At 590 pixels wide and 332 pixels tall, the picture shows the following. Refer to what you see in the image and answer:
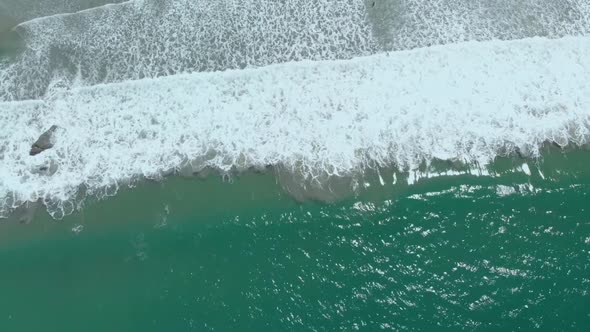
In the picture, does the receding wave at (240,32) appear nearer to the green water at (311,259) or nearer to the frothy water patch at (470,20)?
the frothy water patch at (470,20)

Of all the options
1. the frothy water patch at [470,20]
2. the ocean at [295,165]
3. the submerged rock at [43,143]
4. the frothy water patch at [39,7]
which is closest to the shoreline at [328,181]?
the ocean at [295,165]

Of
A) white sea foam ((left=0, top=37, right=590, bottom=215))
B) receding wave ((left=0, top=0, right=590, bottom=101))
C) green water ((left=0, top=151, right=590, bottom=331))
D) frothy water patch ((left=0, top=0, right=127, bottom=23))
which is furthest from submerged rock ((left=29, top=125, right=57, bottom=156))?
frothy water patch ((left=0, top=0, right=127, bottom=23))

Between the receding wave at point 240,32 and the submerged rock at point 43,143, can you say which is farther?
the receding wave at point 240,32

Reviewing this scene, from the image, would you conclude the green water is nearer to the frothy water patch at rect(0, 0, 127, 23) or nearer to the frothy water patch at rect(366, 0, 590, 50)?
the frothy water patch at rect(366, 0, 590, 50)

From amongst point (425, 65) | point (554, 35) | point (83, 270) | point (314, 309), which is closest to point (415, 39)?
point (425, 65)

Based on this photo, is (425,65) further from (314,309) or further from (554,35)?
(314,309)

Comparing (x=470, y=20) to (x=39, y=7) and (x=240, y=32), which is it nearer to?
(x=240, y=32)
